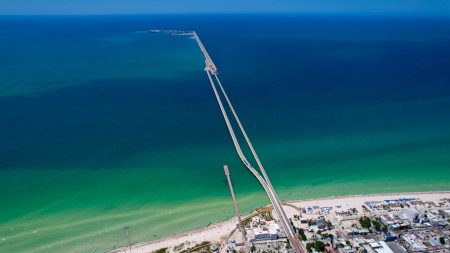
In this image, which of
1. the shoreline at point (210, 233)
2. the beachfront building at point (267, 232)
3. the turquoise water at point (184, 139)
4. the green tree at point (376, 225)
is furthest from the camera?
the turquoise water at point (184, 139)

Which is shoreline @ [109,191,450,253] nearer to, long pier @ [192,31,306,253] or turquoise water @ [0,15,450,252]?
long pier @ [192,31,306,253]

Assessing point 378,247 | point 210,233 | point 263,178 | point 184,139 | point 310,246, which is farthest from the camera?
point 184,139

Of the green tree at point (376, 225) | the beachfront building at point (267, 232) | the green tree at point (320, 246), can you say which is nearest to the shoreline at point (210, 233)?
the beachfront building at point (267, 232)

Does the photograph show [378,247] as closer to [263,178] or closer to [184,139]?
[263,178]

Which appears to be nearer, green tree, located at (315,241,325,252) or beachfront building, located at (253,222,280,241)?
green tree, located at (315,241,325,252)

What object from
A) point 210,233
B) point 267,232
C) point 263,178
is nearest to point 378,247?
point 267,232

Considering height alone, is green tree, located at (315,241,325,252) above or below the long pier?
below

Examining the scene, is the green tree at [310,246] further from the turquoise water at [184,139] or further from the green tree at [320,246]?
the turquoise water at [184,139]

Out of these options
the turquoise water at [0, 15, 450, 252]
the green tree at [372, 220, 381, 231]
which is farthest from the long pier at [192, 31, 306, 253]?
the green tree at [372, 220, 381, 231]
